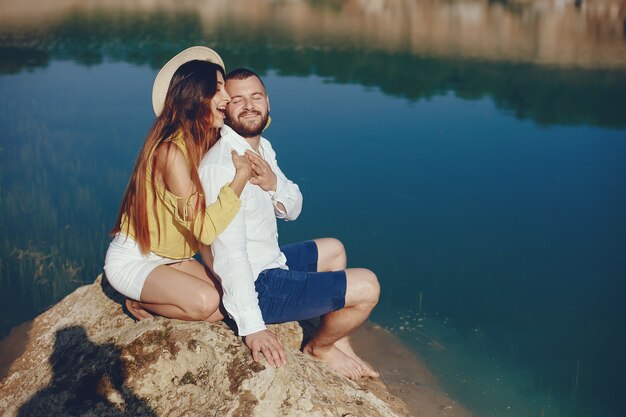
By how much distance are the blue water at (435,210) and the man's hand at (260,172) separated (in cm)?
178

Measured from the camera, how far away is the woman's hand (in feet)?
10.4

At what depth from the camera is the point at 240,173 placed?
3.17 meters

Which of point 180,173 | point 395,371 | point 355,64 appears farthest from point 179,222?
point 355,64

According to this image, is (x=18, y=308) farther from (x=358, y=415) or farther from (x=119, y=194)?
(x=358, y=415)

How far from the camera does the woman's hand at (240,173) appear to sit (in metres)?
3.16

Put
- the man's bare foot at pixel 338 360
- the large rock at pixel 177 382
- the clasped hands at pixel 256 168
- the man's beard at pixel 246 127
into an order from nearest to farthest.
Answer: the large rock at pixel 177 382 → the clasped hands at pixel 256 168 → the man's beard at pixel 246 127 → the man's bare foot at pixel 338 360

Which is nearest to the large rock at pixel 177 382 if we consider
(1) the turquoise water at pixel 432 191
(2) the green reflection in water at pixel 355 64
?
(1) the turquoise water at pixel 432 191

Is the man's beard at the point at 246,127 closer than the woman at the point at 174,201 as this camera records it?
No

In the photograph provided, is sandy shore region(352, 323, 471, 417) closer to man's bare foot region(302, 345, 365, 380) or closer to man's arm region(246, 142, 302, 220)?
man's bare foot region(302, 345, 365, 380)

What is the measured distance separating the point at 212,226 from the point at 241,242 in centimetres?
16

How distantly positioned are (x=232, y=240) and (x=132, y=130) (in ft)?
18.3

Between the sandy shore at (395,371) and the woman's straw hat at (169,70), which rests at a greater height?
the woman's straw hat at (169,70)

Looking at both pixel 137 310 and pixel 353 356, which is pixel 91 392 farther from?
pixel 353 356

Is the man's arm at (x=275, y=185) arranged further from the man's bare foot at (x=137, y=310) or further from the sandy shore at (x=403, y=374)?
the sandy shore at (x=403, y=374)
